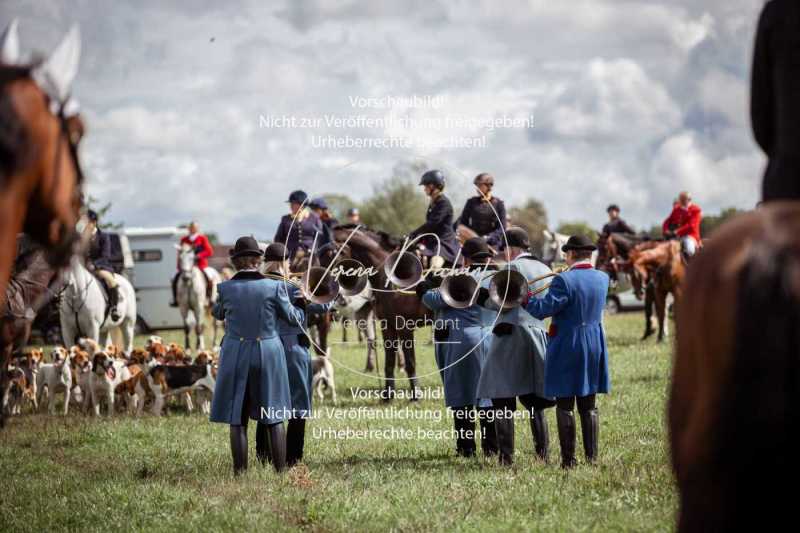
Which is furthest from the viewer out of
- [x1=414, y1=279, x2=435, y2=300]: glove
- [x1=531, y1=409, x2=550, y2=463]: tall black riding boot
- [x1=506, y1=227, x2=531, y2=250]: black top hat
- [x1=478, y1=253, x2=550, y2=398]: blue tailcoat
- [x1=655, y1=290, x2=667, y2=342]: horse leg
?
[x1=655, y1=290, x2=667, y2=342]: horse leg

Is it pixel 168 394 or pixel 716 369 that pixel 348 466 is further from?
pixel 716 369

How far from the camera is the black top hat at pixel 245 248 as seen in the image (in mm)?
7734

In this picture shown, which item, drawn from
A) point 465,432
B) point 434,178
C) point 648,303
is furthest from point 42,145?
point 648,303

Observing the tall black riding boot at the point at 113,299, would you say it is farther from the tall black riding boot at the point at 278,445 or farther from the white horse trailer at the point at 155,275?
the white horse trailer at the point at 155,275

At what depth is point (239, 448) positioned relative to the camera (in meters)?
7.58

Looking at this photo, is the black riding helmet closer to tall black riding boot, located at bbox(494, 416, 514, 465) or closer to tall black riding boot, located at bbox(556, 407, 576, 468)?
tall black riding boot, located at bbox(494, 416, 514, 465)

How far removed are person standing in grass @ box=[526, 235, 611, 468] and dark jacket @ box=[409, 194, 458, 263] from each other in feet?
14.6

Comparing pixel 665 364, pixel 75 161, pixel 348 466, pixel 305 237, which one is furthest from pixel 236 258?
pixel 665 364

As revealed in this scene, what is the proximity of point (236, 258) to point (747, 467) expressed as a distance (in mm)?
6012

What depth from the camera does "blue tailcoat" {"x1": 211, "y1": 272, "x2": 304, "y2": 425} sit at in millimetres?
7504

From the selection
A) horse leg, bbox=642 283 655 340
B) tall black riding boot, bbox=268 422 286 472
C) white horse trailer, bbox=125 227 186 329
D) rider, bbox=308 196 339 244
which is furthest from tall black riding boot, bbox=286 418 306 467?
white horse trailer, bbox=125 227 186 329

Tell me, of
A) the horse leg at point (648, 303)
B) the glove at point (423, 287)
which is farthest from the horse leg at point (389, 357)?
the horse leg at point (648, 303)

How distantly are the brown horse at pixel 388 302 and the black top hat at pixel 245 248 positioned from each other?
185 inches

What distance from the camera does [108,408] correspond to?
504 inches
